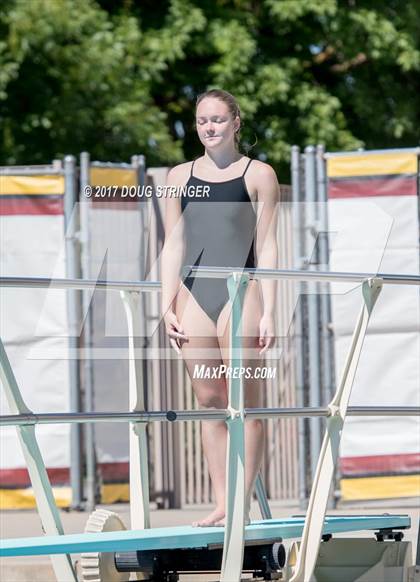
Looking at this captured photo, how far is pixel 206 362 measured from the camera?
5.84 m

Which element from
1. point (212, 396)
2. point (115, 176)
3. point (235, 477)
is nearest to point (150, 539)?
point (235, 477)

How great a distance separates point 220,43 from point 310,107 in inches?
58.2

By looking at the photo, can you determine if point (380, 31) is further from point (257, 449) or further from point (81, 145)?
point (257, 449)

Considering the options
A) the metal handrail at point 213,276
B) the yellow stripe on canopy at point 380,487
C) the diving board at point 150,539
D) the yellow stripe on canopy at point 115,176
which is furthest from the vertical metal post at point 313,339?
the metal handrail at point 213,276

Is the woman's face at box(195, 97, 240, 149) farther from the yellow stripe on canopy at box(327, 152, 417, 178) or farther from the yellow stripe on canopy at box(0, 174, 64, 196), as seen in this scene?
the yellow stripe on canopy at box(0, 174, 64, 196)

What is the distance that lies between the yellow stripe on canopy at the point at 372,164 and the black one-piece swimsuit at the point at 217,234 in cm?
478

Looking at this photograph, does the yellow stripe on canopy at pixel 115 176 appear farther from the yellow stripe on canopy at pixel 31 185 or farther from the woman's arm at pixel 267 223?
the woman's arm at pixel 267 223

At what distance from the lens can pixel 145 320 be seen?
10648 mm

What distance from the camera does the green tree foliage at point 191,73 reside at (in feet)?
63.3

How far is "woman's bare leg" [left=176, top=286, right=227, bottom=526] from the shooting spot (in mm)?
5812

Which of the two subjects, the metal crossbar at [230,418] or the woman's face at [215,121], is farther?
the woman's face at [215,121]

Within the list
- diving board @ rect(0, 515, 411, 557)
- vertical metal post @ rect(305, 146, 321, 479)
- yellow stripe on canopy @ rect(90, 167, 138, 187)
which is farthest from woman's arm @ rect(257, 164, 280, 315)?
yellow stripe on canopy @ rect(90, 167, 138, 187)

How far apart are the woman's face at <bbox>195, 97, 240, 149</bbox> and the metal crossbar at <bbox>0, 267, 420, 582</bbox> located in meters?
0.67

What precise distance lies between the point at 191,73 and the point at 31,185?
10.4 metres
